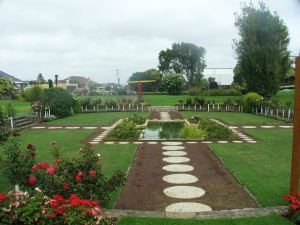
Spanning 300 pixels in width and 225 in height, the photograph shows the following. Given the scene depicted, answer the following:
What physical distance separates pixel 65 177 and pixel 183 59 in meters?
70.0

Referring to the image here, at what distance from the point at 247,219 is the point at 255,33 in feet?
91.0

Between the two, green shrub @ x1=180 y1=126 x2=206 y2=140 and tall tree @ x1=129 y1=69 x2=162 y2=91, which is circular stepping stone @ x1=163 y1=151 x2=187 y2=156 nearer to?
green shrub @ x1=180 y1=126 x2=206 y2=140

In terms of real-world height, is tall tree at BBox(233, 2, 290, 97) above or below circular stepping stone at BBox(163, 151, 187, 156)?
above

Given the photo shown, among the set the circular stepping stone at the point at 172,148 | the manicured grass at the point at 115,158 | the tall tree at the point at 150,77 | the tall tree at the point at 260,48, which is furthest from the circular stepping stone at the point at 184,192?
the tall tree at the point at 150,77

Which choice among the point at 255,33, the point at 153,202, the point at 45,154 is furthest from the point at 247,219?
the point at 255,33

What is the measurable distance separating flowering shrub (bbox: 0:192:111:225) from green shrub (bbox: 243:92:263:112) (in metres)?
23.8

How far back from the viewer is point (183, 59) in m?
73.4

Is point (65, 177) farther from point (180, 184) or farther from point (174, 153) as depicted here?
point (174, 153)

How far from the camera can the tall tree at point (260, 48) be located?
29469 millimetres

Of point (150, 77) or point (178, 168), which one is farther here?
point (150, 77)

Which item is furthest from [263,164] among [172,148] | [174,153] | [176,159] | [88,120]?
[88,120]

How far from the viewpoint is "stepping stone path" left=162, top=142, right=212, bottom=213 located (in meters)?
5.92

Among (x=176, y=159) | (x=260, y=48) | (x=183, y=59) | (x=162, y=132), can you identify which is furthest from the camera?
(x=183, y=59)

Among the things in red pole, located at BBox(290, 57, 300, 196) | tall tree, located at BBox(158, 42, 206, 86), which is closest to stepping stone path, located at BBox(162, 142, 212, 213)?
red pole, located at BBox(290, 57, 300, 196)
